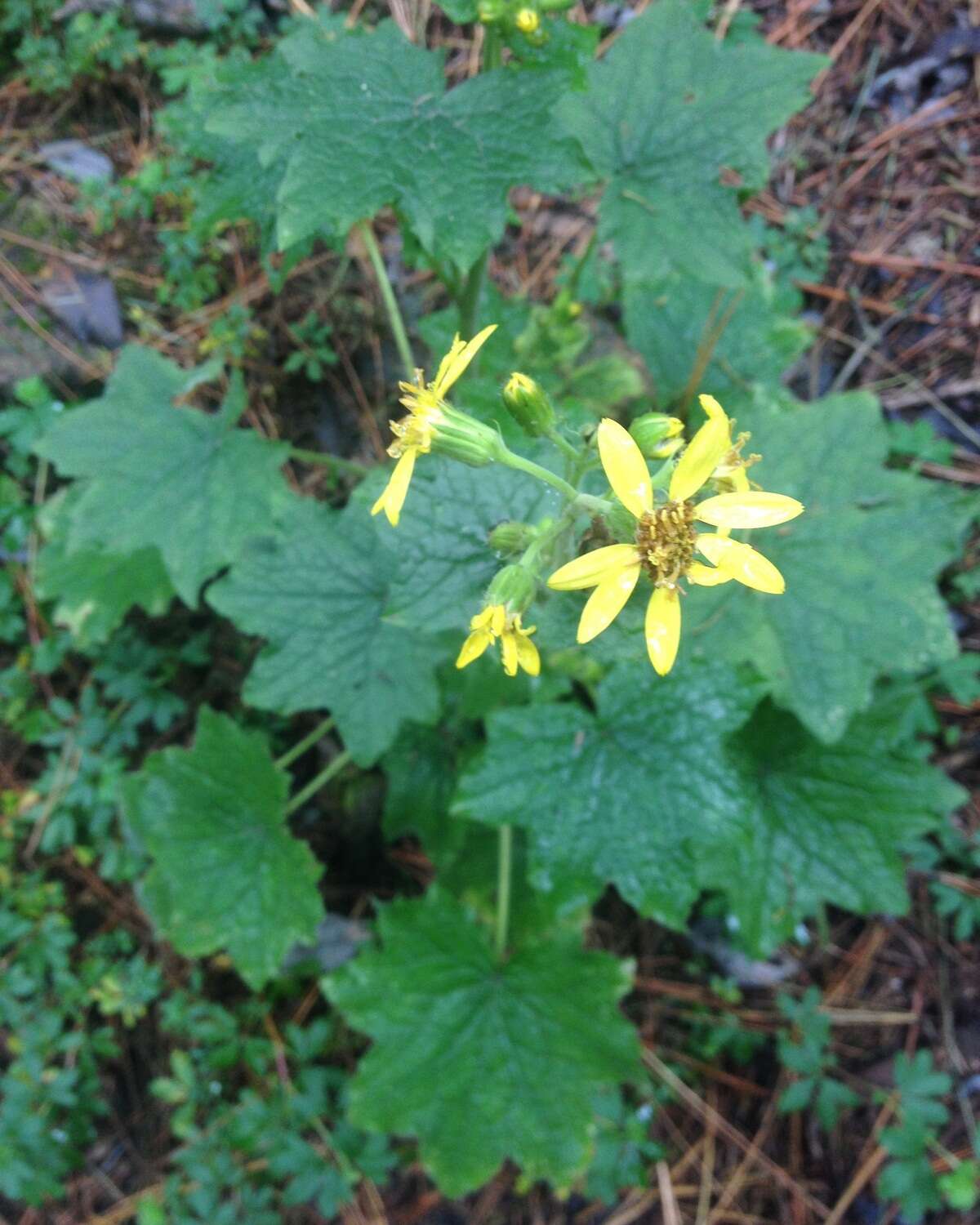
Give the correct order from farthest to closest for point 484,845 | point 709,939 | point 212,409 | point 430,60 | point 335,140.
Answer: point 212,409, point 709,939, point 484,845, point 430,60, point 335,140

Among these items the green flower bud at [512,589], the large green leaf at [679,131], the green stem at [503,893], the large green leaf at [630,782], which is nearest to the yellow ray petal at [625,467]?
the green flower bud at [512,589]

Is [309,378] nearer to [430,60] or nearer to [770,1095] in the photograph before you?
[430,60]

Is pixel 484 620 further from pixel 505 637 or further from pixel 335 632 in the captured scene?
pixel 335 632

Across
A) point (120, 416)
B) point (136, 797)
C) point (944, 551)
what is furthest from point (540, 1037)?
point (120, 416)

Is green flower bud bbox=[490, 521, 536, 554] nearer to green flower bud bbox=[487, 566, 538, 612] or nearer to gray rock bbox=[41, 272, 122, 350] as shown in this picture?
green flower bud bbox=[487, 566, 538, 612]

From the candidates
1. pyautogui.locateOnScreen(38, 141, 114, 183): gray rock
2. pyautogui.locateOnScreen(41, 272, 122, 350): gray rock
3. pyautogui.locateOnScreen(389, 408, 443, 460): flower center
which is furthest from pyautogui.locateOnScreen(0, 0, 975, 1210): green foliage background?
pyautogui.locateOnScreen(38, 141, 114, 183): gray rock

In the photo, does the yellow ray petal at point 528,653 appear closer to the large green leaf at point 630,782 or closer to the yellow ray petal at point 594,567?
the yellow ray petal at point 594,567
